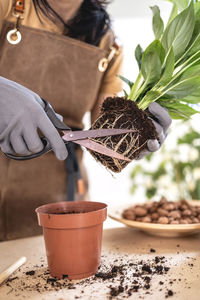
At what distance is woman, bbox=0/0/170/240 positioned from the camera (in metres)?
1.00

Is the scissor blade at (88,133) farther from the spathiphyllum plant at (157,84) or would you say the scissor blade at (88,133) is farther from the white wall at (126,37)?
the white wall at (126,37)

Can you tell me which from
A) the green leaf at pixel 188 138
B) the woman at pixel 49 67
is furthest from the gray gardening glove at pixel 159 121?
the green leaf at pixel 188 138

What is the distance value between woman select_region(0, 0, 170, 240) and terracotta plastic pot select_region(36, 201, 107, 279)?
1.42ft

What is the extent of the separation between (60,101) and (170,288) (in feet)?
2.40

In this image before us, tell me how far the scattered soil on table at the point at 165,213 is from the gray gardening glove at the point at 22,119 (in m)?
0.40

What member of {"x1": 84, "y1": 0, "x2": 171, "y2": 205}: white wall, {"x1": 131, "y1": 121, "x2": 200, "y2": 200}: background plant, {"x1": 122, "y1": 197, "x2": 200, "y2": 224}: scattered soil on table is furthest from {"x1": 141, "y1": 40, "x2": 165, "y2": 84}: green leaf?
{"x1": 84, "y1": 0, "x2": 171, "y2": 205}: white wall

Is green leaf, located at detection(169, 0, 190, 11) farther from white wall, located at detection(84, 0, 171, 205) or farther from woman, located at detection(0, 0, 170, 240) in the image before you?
white wall, located at detection(84, 0, 171, 205)

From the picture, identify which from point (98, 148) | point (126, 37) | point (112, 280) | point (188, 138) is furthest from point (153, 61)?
point (126, 37)

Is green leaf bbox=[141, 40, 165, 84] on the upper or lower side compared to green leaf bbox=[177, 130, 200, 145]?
upper

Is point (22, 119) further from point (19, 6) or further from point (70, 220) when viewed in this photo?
point (19, 6)

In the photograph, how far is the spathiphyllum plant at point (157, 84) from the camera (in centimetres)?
78

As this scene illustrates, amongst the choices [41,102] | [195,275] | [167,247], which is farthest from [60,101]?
[195,275]

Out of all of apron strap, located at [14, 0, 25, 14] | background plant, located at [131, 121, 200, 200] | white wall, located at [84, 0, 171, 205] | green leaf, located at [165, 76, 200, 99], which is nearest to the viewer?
green leaf, located at [165, 76, 200, 99]

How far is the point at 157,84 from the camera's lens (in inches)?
32.4
